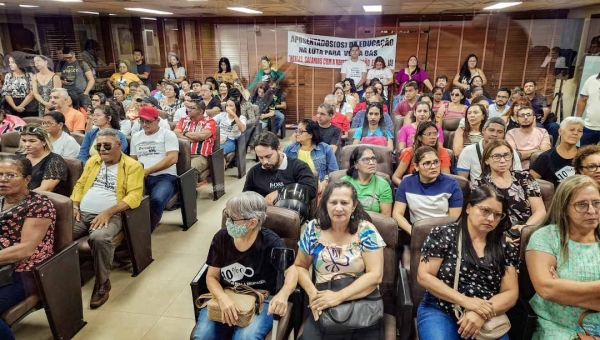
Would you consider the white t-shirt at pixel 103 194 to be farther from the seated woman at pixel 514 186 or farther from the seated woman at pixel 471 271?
the seated woman at pixel 514 186

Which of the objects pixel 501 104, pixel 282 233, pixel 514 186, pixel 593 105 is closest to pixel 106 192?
pixel 282 233

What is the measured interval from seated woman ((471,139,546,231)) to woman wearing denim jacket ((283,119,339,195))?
4.67ft

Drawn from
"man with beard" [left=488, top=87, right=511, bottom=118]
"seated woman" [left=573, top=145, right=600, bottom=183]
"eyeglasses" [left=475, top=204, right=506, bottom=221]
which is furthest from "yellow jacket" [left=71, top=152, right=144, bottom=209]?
"man with beard" [left=488, top=87, right=511, bottom=118]

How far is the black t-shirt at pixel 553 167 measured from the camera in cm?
308

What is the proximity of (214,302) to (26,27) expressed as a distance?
835 centimetres

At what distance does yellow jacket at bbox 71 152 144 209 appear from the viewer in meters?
3.11

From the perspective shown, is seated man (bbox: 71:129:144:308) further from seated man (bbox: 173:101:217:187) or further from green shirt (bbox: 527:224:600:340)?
green shirt (bbox: 527:224:600:340)

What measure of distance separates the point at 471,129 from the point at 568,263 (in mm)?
2439

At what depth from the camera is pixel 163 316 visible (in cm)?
279

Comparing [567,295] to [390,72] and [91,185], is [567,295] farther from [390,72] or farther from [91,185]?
[390,72]

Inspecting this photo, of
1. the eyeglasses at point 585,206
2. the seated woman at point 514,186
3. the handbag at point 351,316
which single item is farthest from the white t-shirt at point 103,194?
the eyeglasses at point 585,206

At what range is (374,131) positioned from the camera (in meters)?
4.52

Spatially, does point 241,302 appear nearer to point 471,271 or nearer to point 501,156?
point 471,271

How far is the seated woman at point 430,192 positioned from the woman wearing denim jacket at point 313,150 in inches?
41.3
